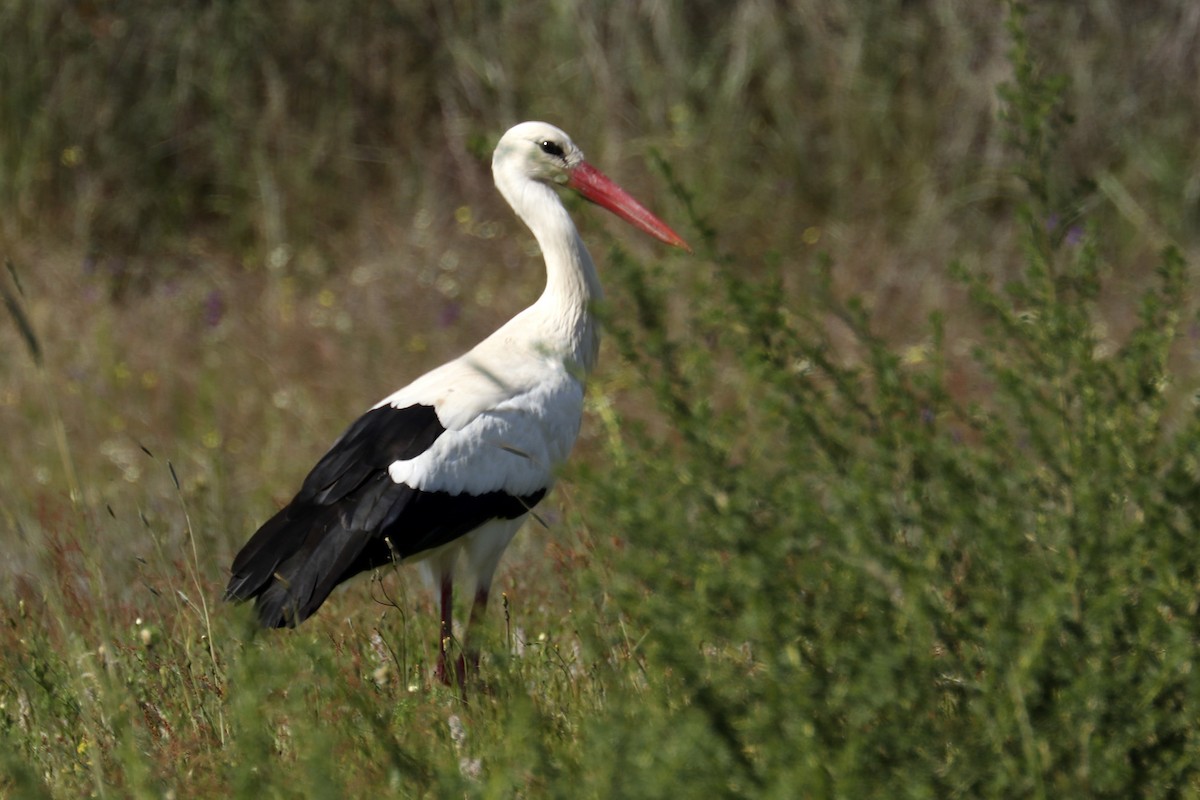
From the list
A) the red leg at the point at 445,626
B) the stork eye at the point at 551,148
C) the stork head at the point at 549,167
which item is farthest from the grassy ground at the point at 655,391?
the stork eye at the point at 551,148

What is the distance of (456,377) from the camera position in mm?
3885

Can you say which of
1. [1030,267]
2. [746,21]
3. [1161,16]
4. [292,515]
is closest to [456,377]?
[292,515]

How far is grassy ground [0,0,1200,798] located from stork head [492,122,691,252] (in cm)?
20

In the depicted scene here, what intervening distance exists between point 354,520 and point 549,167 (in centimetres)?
119

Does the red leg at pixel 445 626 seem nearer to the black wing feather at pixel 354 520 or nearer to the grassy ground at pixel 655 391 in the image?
the grassy ground at pixel 655 391

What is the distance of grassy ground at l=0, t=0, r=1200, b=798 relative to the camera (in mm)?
2102

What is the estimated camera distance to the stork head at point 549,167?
4305 millimetres

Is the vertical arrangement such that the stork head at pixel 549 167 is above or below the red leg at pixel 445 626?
above

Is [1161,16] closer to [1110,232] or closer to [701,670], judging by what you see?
[1110,232]

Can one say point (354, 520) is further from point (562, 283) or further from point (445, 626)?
point (562, 283)

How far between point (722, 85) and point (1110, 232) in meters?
1.78

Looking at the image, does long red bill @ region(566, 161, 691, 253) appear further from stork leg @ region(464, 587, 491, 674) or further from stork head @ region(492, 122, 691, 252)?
stork leg @ region(464, 587, 491, 674)

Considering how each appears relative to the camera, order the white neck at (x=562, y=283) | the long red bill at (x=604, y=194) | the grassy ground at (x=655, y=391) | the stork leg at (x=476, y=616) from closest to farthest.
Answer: the grassy ground at (x=655, y=391) → the stork leg at (x=476, y=616) → the white neck at (x=562, y=283) → the long red bill at (x=604, y=194)

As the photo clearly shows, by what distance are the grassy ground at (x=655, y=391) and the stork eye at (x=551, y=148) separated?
0.39m
